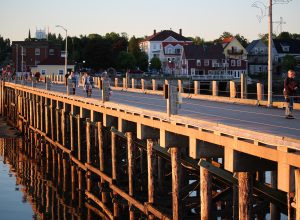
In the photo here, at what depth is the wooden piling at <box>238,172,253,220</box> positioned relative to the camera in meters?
13.2

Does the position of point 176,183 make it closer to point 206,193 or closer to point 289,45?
point 206,193

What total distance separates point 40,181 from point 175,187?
16.0 metres

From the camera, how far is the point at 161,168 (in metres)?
24.2

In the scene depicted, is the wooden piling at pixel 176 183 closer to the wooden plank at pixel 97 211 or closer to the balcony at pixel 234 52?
the wooden plank at pixel 97 211

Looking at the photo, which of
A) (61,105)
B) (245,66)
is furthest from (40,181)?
(245,66)

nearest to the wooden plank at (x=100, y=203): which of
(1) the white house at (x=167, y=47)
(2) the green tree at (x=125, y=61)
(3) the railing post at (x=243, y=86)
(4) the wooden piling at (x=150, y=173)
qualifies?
(4) the wooden piling at (x=150, y=173)

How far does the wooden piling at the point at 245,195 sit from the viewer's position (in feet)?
43.2

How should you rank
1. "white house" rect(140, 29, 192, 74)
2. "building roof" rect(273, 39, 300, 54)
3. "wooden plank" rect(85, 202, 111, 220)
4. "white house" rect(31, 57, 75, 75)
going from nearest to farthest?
1. "wooden plank" rect(85, 202, 111, 220)
2. "white house" rect(31, 57, 75, 75)
3. "building roof" rect(273, 39, 300, 54)
4. "white house" rect(140, 29, 192, 74)

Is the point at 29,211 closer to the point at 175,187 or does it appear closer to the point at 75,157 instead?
the point at 75,157

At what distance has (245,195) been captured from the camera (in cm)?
1335

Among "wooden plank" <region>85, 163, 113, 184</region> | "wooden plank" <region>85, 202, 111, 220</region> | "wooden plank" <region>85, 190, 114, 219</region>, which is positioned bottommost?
"wooden plank" <region>85, 202, 111, 220</region>

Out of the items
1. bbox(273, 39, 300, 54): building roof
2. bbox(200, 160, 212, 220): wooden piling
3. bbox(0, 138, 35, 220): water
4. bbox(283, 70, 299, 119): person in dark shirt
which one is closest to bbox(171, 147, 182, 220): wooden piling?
bbox(200, 160, 212, 220): wooden piling

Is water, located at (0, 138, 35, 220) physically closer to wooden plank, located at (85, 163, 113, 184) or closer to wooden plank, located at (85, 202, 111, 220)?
wooden plank, located at (85, 202, 111, 220)

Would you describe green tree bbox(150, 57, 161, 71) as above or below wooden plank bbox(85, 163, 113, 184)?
above
